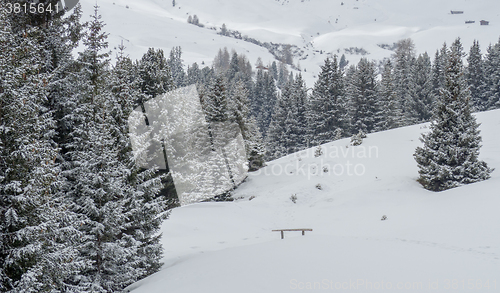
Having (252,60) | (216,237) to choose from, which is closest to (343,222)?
(216,237)

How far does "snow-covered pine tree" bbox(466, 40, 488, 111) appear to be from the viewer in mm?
46953

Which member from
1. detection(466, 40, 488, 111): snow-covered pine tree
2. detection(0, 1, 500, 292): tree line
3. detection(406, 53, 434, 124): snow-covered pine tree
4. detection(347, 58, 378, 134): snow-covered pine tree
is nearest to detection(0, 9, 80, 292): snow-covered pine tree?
detection(0, 1, 500, 292): tree line

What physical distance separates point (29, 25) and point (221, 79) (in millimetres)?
16407

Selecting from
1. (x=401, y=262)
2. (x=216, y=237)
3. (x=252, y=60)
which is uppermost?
(x=252, y=60)

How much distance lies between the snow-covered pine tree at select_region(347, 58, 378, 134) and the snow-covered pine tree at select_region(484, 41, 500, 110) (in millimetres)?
18241

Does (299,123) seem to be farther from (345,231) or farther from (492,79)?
(492,79)

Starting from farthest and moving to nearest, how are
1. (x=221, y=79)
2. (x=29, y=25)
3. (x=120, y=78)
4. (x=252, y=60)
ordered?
(x=252, y=60), (x=221, y=79), (x=120, y=78), (x=29, y=25)

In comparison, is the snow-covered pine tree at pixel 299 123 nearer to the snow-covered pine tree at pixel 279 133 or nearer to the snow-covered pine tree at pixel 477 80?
the snow-covered pine tree at pixel 279 133

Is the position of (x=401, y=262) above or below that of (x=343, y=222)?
above

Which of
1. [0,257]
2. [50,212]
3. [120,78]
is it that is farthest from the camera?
[120,78]

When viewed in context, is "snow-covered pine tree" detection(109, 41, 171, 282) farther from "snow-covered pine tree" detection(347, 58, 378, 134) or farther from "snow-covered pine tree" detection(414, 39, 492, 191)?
"snow-covered pine tree" detection(347, 58, 378, 134)

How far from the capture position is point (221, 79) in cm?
2675

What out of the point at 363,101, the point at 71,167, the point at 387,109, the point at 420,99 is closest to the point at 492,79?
the point at 420,99

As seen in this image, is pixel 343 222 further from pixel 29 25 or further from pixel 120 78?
pixel 29 25
